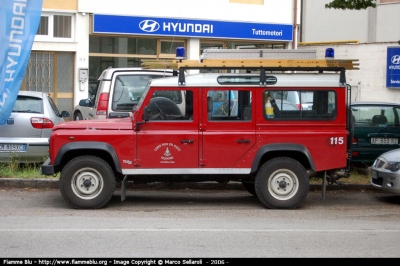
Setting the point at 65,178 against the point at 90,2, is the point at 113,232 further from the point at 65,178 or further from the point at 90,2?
the point at 90,2

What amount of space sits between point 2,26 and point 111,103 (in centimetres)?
248

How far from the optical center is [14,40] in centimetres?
1223

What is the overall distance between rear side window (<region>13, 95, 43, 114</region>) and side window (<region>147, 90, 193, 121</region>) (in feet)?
11.3

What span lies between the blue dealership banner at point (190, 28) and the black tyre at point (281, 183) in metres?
12.5

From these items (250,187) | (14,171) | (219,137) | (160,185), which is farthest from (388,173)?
(14,171)

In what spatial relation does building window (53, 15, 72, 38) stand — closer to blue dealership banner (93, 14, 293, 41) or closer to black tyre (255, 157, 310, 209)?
blue dealership banner (93, 14, 293, 41)

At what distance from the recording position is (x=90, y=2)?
21062 mm

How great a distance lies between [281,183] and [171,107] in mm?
2017

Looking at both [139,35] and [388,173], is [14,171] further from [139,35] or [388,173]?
[139,35]

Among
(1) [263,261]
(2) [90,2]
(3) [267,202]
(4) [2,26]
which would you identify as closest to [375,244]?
(1) [263,261]

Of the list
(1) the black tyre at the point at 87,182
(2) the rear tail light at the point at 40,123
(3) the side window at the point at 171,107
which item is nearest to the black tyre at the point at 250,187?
(3) the side window at the point at 171,107

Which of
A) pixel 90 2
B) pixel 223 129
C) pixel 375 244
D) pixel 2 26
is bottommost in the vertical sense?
pixel 375 244

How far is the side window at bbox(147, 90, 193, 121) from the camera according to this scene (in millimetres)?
10039

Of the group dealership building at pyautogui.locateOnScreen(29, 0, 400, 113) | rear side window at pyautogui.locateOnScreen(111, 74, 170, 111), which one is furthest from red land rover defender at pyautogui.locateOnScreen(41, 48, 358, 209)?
dealership building at pyautogui.locateOnScreen(29, 0, 400, 113)
